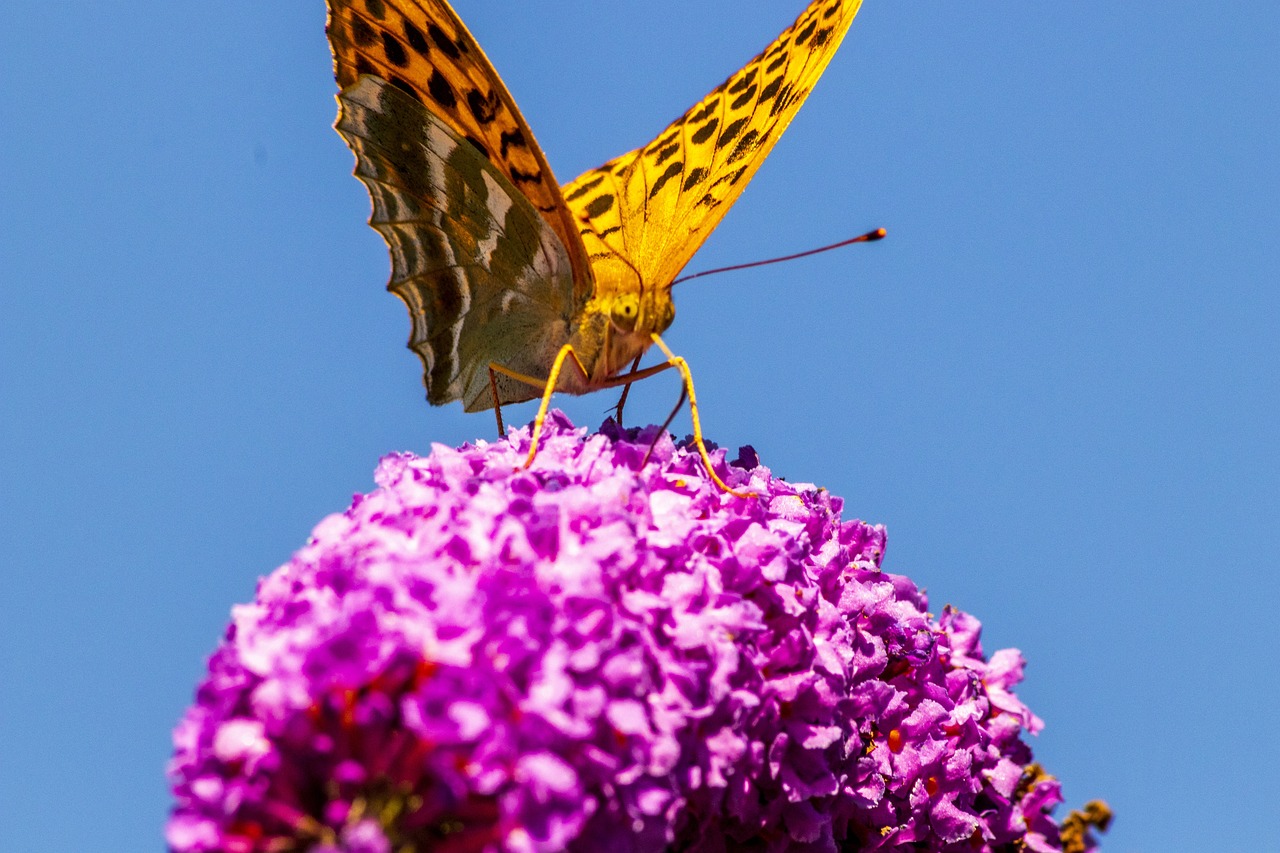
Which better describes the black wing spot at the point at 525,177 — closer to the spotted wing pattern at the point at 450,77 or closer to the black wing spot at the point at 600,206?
the spotted wing pattern at the point at 450,77

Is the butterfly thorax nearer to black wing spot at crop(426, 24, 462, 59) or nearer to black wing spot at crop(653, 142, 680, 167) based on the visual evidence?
black wing spot at crop(653, 142, 680, 167)

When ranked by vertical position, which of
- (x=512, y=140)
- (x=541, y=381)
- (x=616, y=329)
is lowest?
(x=541, y=381)

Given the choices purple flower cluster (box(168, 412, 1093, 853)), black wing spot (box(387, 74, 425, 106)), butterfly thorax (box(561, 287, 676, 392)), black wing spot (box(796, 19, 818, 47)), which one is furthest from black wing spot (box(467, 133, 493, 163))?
black wing spot (box(796, 19, 818, 47))

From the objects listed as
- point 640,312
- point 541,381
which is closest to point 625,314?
point 640,312

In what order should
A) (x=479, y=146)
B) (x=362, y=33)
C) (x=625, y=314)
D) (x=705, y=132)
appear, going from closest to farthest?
1. (x=625, y=314)
2. (x=362, y=33)
3. (x=479, y=146)
4. (x=705, y=132)

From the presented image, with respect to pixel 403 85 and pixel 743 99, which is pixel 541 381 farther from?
pixel 743 99

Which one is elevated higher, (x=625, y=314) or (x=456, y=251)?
(x=456, y=251)

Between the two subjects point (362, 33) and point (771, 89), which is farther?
point (771, 89)
